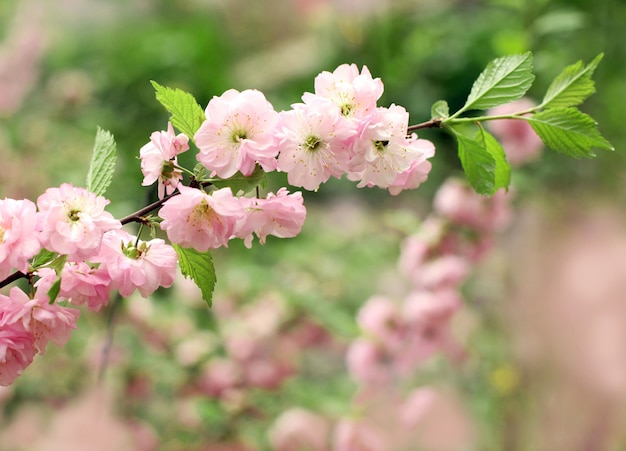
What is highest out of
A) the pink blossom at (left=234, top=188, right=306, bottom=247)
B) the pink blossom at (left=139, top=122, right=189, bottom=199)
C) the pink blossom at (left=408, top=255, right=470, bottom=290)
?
the pink blossom at (left=408, top=255, right=470, bottom=290)

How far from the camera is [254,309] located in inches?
35.4

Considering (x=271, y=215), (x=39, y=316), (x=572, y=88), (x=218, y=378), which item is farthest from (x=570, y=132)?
(x=218, y=378)

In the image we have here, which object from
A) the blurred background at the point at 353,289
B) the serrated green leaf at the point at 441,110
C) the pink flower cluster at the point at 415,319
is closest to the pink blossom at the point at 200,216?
the serrated green leaf at the point at 441,110

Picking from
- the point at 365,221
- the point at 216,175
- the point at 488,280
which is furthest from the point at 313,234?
the point at 216,175

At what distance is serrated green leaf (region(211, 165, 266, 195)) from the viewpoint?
0.28m

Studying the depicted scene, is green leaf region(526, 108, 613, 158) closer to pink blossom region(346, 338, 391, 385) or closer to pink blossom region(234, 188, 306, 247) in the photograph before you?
pink blossom region(234, 188, 306, 247)

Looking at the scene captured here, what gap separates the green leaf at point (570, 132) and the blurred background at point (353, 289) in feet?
1.00

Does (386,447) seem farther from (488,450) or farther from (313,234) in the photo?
(313,234)

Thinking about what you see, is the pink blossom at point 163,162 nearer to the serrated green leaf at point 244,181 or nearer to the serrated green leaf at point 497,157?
the serrated green leaf at point 244,181

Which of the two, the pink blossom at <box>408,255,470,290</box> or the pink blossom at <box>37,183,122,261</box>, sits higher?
the pink blossom at <box>408,255,470,290</box>

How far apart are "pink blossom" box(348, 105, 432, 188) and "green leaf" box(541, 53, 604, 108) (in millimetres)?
77

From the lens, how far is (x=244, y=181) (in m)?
0.28

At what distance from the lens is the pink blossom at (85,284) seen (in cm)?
27

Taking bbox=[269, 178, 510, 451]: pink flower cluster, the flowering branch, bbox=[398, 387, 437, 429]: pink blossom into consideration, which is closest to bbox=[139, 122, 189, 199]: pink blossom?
the flowering branch
